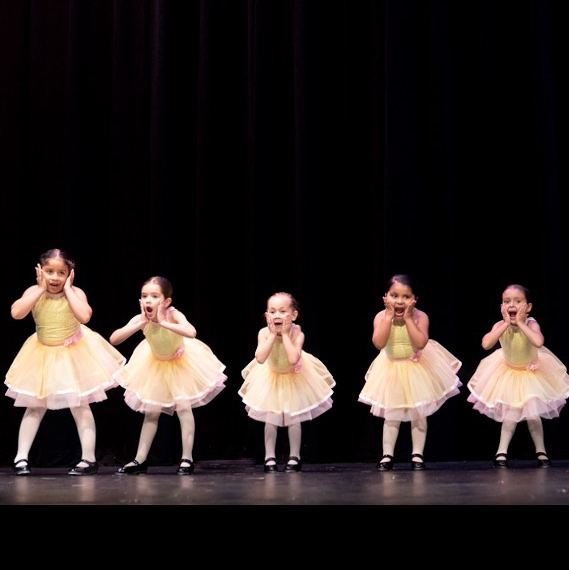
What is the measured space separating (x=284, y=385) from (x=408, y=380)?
2.13 feet

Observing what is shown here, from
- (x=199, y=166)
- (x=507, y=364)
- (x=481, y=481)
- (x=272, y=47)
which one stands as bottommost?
(x=481, y=481)

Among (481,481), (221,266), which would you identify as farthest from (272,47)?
(481,481)

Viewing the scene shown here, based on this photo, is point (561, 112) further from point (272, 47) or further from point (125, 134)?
point (125, 134)

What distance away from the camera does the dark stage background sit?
5.61 m

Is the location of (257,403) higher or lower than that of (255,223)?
lower

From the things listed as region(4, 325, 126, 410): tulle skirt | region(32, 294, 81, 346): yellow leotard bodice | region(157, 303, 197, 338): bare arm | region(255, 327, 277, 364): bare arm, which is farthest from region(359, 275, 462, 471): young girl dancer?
region(32, 294, 81, 346): yellow leotard bodice

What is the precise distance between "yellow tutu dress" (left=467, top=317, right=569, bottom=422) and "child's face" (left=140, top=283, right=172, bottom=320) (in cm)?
179

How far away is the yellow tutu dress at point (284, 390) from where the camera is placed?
487cm

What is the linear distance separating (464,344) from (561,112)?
1545mm

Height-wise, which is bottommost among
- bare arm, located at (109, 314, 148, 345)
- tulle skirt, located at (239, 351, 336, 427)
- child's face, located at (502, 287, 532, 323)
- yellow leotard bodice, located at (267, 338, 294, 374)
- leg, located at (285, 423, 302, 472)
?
leg, located at (285, 423, 302, 472)

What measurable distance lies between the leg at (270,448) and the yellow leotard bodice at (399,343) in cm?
74

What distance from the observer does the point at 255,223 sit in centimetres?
563

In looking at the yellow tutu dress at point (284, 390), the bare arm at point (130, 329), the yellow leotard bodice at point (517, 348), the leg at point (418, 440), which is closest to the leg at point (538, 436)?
the yellow leotard bodice at point (517, 348)

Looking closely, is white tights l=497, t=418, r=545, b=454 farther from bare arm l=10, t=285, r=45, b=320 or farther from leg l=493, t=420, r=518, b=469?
bare arm l=10, t=285, r=45, b=320
